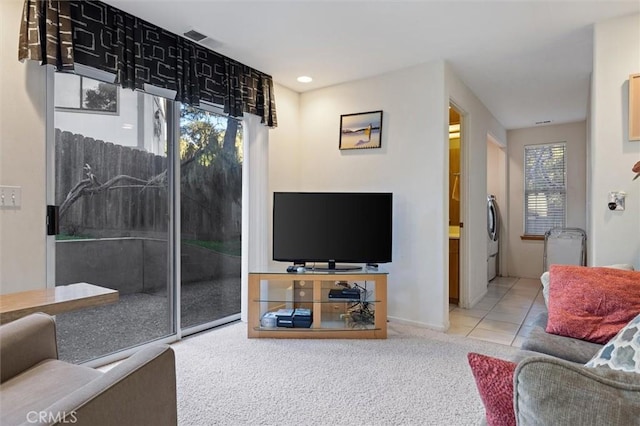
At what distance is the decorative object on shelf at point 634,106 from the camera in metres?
2.40

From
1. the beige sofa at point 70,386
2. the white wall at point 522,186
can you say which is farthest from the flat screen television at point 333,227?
the white wall at point 522,186

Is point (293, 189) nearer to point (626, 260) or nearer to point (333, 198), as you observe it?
point (333, 198)

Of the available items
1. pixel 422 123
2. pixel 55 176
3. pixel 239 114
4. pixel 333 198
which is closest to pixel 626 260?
pixel 422 123

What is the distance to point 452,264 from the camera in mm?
4320

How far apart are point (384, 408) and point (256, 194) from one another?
7.71 feet

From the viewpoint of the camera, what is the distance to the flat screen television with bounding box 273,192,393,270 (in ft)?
11.0

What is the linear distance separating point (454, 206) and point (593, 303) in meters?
2.90

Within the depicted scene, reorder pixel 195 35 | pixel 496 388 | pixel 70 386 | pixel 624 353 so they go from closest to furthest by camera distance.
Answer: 1. pixel 496 388
2. pixel 624 353
3. pixel 70 386
4. pixel 195 35

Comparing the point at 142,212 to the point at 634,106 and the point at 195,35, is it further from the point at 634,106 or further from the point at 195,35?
the point at 634,106

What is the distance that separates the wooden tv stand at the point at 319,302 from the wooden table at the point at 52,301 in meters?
1.70

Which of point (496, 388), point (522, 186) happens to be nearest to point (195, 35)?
point (496, 388)

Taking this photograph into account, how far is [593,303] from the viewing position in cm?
182

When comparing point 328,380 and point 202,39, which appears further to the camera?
point 202,39

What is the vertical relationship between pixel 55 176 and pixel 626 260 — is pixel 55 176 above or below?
above
